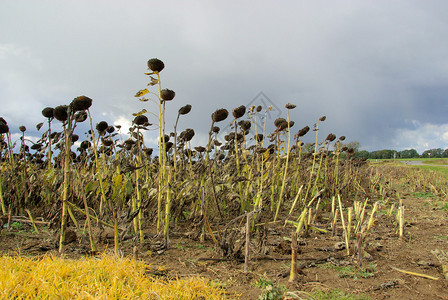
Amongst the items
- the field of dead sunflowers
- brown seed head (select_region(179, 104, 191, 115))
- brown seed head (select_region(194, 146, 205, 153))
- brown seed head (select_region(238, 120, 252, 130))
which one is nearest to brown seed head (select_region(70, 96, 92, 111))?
the field of dead sunflowers

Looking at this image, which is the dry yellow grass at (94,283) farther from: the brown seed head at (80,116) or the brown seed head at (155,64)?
the brown seed head at (155,64)

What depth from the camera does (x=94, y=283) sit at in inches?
77.1

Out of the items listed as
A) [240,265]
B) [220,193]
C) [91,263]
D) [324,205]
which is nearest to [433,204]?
[324,205]

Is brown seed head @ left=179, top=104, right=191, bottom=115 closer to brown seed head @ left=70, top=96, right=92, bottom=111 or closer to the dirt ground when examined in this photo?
brown seed head @ left=70, top=96, right=92, bottom=111

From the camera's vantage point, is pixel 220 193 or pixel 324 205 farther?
pixel 324 205

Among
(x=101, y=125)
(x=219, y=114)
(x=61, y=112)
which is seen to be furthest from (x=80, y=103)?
(x=219, y=114)

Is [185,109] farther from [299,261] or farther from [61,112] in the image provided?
[299,261]

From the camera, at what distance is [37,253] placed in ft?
8.75

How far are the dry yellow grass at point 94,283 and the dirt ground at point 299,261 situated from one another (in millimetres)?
164

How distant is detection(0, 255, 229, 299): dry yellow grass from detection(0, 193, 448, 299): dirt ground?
0.54 feet

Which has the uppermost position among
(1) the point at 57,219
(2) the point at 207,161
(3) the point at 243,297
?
(2) the point at 207,161

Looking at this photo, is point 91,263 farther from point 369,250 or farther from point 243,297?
point 369,250

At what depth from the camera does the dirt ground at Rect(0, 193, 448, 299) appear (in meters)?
1.95

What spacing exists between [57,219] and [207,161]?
156 cm
